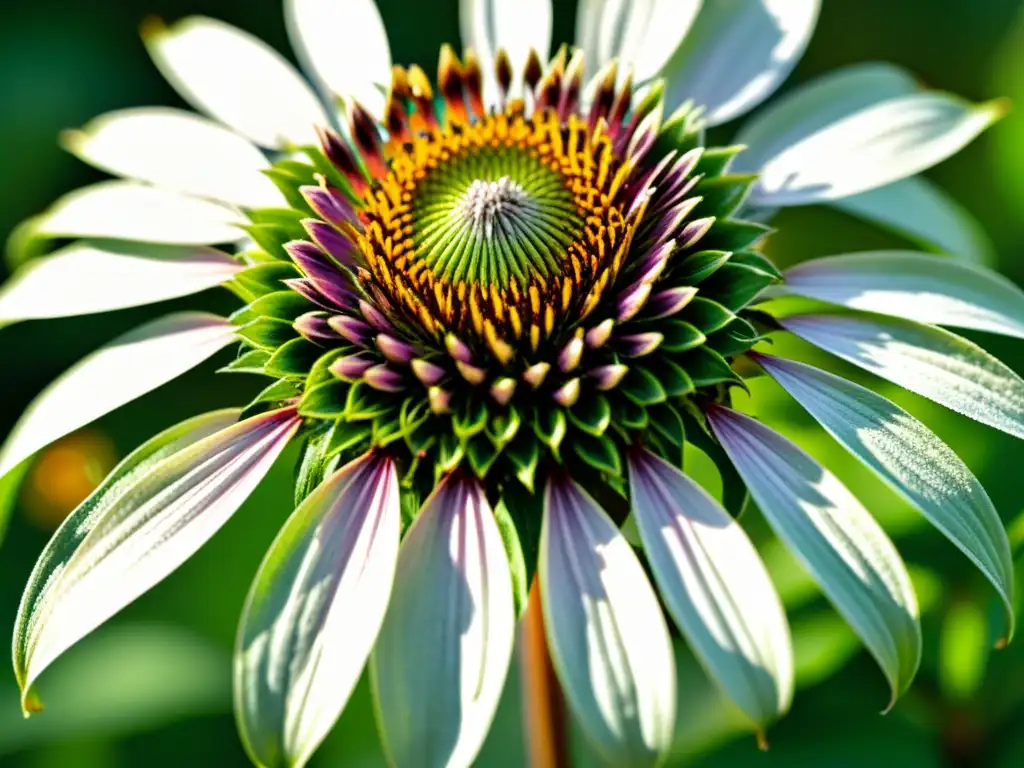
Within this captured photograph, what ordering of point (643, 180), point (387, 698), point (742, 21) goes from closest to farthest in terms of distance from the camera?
point (387, 698), point (643, 180), point (742, 21)

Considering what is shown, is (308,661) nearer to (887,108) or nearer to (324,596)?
(324,596)

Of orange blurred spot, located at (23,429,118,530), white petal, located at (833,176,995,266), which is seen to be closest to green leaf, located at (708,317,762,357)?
white petal, located at (833,176,995,266)

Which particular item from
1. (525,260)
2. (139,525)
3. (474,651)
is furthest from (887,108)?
(139,525)

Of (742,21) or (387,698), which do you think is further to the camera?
(742,21)

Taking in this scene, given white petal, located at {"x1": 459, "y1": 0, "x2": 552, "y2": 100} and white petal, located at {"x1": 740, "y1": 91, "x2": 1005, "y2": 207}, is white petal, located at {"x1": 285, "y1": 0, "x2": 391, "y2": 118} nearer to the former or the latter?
white petal, located at {"x1": 459, "y1": 0, "x2": 552, "y2": 100}

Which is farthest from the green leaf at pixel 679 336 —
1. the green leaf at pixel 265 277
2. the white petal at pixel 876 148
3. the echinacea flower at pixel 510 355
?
the green leaf at pixel 265 277

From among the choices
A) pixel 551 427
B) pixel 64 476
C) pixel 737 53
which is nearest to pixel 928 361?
pixel 551 427
